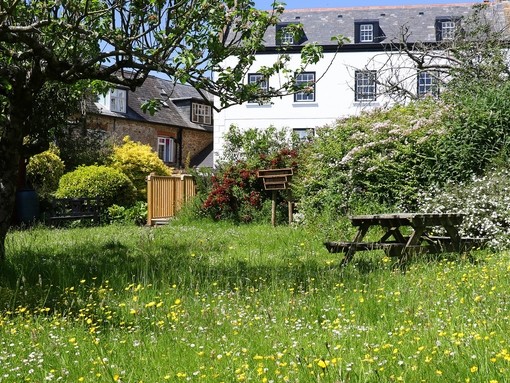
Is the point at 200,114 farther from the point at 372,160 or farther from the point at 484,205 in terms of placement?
the point at 484,205

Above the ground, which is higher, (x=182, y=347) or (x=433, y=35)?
(x=433, y=35)

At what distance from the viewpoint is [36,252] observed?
29.2ft

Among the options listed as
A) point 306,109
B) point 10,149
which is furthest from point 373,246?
point 306,109

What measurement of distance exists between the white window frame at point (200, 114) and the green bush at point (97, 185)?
17889mm

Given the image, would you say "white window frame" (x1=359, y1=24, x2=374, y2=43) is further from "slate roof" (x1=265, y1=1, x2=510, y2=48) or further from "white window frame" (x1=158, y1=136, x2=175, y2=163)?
"white window frame" (x1=158, y1=136, x2=175, y2=163)

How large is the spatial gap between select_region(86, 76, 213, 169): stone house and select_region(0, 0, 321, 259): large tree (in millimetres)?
21105

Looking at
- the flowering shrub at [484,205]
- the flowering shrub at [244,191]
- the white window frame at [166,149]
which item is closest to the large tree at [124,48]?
the flowering shrub at [484,205]

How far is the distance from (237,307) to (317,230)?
23.7 ft

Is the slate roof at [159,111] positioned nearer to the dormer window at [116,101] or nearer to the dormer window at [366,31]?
the dormer window at [116,101]

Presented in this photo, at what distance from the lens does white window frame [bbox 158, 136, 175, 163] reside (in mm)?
34938

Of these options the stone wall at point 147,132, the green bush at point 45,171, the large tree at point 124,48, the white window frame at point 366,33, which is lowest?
the green bush at point 45,171

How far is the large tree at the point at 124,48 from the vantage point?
6250mm

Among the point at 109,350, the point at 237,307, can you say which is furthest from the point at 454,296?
the point at 109,350

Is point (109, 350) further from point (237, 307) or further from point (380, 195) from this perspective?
point (380, 195)
